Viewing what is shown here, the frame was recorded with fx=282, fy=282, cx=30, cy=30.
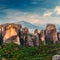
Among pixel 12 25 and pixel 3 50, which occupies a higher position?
pixel 12 25

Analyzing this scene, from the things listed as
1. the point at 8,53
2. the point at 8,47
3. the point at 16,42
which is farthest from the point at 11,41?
the point at 8,53

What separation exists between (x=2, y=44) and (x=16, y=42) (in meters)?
9.58

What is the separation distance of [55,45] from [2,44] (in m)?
37.2

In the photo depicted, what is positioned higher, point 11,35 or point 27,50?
point 11,35

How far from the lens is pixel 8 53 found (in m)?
166

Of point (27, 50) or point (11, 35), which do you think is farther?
point (11, 35)

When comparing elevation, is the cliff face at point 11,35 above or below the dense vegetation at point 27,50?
above

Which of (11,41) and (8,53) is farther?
(11,41)

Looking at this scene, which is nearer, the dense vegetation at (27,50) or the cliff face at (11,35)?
the dense vegetation at (27,50)

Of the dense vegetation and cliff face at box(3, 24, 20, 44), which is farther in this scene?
cliff face at box(3, 24, 20, 44)

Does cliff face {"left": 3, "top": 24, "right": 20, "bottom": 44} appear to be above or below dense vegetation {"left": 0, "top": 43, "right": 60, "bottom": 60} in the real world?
above

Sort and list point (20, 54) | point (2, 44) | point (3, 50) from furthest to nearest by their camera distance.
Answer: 1. point (2, 44)
2. point (3, 50)
3. point (20, 54)

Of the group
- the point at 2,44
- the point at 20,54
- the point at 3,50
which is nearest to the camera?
the point at 20,54

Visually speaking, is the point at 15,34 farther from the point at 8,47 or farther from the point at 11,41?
the point at 8,47
